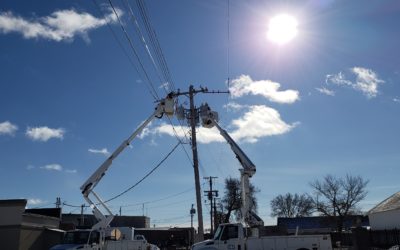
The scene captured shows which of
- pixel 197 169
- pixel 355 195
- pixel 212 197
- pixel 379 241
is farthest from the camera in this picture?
pixel 355 195

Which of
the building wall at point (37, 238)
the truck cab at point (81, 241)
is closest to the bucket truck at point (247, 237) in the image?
the truck cab at point (81, 241)

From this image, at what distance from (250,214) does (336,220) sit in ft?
187

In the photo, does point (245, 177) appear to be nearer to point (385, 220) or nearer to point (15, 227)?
point (15, 227)

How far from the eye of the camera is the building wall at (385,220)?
38.3 meters

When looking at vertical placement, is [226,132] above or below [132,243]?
above

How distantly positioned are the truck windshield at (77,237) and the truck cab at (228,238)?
7.03m

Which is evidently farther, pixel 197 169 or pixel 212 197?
pixel 212 197

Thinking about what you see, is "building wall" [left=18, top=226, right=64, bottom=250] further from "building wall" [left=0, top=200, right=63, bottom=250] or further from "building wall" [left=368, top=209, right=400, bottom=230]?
"building wall" [left=368, top=209, right=400, bottom=230]

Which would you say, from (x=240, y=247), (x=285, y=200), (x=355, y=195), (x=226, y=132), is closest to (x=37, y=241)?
(x=226, y=132)

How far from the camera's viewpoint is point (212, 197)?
64.3 m

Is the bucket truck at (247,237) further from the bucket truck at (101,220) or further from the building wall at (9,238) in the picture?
the building wall at (9,238)

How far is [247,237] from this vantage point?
58.9ft

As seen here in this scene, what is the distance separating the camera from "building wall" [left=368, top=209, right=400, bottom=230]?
38.3 meters

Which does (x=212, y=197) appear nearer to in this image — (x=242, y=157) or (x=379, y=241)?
(x=379, y=241)
